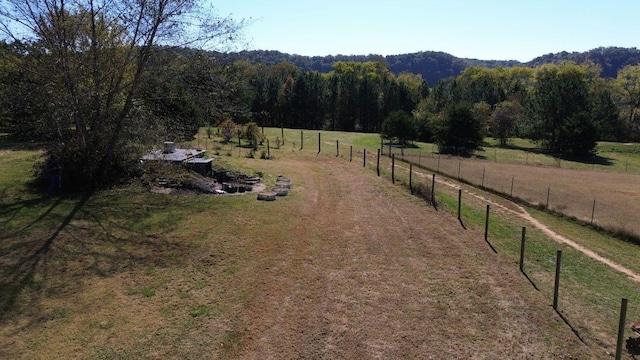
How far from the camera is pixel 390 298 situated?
356 inches

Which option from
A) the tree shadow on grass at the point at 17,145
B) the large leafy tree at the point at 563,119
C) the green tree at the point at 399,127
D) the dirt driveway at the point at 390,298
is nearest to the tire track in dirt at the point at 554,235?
the dirt driveway at the point at 390,298

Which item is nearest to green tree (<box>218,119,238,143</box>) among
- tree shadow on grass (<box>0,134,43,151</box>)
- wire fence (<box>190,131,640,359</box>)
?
wire fence (<box>190,131,640,359</box>)

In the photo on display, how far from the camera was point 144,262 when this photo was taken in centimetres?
1008

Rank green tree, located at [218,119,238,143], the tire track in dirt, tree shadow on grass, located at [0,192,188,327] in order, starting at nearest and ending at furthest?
1. tree shadow on grass, located at [0,192,188,327]
2. the tire track in dirt
3. green tree, located at [218,119,238,143]

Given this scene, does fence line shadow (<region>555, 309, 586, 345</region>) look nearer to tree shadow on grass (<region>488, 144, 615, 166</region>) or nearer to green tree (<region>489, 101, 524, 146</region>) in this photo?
tree shadow on grass (<region>488, 144, 615, 166</region>)

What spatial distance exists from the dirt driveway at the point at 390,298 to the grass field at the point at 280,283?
38mm

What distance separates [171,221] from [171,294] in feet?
15.3

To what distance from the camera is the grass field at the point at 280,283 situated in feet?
24.0

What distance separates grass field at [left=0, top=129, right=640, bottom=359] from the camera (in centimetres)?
731

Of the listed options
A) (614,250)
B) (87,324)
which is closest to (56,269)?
(87,324)

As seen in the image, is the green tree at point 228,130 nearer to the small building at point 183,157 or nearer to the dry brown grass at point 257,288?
the small building at point 183,157

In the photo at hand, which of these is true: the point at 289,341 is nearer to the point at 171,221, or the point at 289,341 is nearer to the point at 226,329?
the point at 226,329

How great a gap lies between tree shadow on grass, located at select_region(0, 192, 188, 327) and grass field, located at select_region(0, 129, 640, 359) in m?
0.05

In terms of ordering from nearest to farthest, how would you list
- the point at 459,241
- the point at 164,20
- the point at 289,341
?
the point at 289,341 → the point at 459,241 → the point at 164,20
